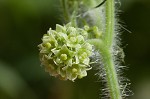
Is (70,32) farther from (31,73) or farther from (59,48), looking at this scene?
(31,73)

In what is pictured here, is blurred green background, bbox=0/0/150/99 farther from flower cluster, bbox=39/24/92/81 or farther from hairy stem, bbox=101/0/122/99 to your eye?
flower cluster, bbox=39/24/92/81

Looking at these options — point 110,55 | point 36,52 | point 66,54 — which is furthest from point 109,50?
point 36,52

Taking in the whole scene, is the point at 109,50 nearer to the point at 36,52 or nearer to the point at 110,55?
the point at 110,55

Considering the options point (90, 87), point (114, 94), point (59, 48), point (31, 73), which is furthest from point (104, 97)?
point (31, 73)

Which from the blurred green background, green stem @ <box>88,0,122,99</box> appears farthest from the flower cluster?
the blurred green background

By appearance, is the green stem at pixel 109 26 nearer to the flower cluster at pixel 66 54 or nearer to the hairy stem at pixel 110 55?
the hairy stem at pixel 110 55
